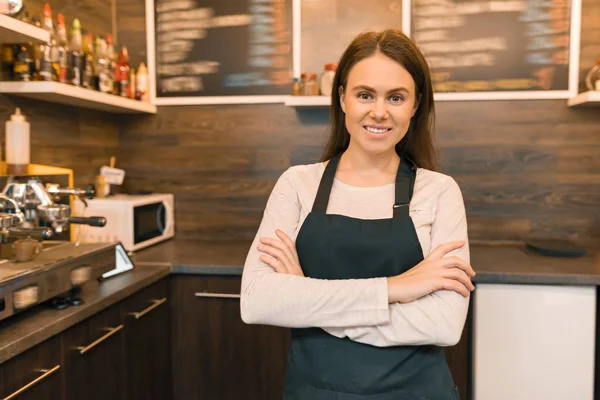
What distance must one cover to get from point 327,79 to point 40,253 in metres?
1.45

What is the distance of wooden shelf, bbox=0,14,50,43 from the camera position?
5.46ft

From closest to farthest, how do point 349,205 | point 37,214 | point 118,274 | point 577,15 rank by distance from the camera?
point 349,205 → point 37,214 → point 118,274 → point 577,15

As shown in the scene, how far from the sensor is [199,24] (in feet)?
9.46

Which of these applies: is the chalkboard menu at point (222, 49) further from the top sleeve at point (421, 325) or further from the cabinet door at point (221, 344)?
the top sleeve at point (421, 325)

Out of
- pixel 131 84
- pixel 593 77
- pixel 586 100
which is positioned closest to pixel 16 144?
pixel 131 84

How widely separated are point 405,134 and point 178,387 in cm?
147

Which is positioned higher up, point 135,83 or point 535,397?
point 135,83

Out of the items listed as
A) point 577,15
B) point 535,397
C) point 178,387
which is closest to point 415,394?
point 535,397

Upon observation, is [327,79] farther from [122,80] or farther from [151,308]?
[151,308]

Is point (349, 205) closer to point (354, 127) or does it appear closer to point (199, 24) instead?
point (354, 127)

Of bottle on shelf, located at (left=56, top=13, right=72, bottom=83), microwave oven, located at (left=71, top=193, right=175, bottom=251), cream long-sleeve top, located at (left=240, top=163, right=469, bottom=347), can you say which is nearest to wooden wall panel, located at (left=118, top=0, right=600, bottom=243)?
microwave oven, located at (left=71, top=193, right=175, bottom=251)

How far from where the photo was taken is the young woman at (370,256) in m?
1.25

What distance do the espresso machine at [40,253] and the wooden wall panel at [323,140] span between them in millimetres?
1126

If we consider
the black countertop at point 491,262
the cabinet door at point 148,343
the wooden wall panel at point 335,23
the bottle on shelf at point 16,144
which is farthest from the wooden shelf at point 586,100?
the bottle on shelf at point 16,144
